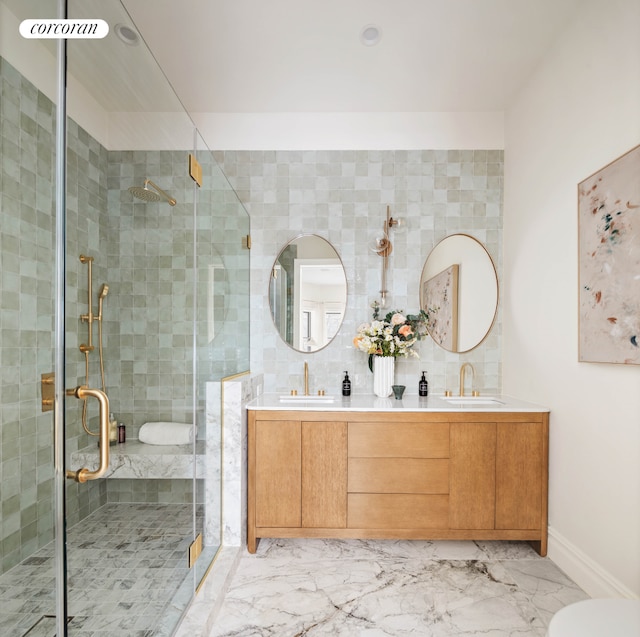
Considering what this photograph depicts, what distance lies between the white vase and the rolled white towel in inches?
54.0

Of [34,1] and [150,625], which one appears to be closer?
[34,1]

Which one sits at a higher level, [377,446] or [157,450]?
[157,450]

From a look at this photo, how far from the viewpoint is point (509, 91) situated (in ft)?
9.23

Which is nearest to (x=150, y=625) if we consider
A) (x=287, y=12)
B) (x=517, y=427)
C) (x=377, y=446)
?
(x=377, y=446)

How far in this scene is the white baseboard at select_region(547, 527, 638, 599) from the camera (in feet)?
6.10

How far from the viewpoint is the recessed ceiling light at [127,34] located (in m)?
1.24

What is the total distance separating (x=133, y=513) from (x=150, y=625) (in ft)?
1.34

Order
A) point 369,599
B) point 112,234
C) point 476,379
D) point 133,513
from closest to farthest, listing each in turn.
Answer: point 112,234 < point 133,513 < point 369,599 < point 476,379

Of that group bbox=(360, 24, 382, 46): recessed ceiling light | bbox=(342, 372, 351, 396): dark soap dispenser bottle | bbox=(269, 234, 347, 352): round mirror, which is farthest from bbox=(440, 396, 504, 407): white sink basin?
bbox=(360, 24, 382, 46): recessed ceiling light

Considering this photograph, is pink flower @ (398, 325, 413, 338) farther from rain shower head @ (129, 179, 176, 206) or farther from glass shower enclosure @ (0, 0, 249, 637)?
rain shower head @ (129, 179, 176, 206)

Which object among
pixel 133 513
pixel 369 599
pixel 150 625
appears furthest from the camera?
pixel 369 599

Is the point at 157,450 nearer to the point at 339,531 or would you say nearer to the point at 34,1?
the point at 34,1

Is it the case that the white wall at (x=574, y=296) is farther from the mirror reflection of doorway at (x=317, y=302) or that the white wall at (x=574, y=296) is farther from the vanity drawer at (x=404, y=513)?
the mirror reflection of doorway at (x=317, y=302)

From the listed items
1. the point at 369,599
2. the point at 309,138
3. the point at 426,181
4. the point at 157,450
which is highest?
the point at 309,138
